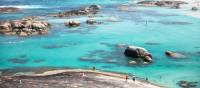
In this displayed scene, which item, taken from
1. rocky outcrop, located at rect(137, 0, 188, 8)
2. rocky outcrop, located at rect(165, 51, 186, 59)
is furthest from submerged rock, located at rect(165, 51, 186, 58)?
rocky outcrop, located at rect(137, 0, 188, 8)

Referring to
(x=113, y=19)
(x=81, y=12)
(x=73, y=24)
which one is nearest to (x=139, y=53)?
(x=73, y=24)

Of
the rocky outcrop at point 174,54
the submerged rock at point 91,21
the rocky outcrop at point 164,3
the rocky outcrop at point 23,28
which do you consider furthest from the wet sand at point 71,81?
the rocky outcrop at point 164,3

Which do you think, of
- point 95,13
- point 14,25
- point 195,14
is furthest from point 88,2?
point 14,25

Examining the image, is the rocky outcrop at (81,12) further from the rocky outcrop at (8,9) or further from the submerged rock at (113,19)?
the rocky outcrop at (8,9)

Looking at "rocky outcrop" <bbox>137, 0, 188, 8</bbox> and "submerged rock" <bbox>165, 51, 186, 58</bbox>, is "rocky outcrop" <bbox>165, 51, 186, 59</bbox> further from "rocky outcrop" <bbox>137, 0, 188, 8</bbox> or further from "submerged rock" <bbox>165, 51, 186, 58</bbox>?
"rocky outcrop" <bbox>137, 0, 188, 8</bbox>

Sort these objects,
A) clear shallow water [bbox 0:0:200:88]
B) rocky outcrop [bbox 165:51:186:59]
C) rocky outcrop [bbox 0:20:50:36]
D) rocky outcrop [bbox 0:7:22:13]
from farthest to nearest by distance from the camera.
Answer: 1. rocky outcrop [bbox 0:7:22:13]
2. rocky outcrop [bbox 0:20:50:36]
3. rocky outcrop [bbox 165:51:186:59]
4. clear shallow water [bbox 0:0:200:88]

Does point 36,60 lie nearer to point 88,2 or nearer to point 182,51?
point 182,51

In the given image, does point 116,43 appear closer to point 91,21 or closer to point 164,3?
point 91,21
